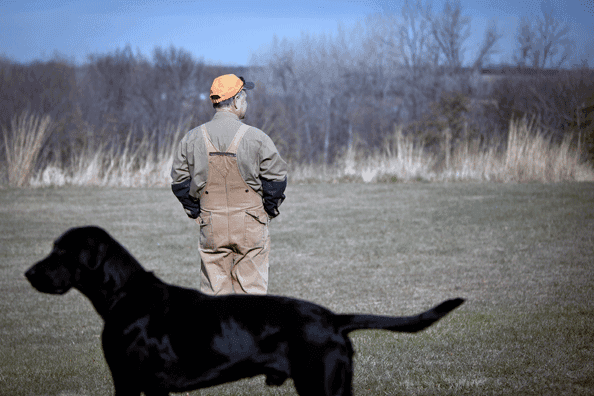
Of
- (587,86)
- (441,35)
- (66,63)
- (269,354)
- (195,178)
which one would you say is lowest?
(269,354)

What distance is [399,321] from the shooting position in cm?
241

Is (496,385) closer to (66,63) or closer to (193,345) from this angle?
(193,345)

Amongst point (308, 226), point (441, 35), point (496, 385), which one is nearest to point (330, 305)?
point (496, 385)

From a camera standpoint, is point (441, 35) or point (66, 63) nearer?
point (66, 63)

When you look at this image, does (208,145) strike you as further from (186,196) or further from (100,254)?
(100,254)

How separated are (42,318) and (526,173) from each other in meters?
13.4

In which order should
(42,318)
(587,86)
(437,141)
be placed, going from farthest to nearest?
(587,86)
(437,141)
(42,318)

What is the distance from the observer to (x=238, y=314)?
7.82 ft

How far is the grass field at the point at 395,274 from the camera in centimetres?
428

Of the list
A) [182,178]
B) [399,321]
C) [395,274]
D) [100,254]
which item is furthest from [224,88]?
[395,274]

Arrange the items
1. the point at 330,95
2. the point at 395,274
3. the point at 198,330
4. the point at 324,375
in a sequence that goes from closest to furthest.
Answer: the point at 324,375
the point at 198,330
the point at 395,274
the point at 330,95

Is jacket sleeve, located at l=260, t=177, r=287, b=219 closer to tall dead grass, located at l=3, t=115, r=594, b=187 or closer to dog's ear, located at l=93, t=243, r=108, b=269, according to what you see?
dog's ear, located at l=93, t=243, r=108, b=269

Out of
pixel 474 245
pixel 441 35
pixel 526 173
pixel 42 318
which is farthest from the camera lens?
pixel 441 35

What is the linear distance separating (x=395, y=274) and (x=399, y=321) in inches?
218
